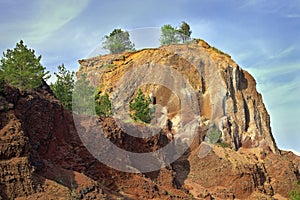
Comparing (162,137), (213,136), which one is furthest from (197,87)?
(162,137)

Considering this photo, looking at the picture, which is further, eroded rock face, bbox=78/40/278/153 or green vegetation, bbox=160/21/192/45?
green vegetation, bbox=160/21/192/45

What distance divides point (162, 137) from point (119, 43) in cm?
3283

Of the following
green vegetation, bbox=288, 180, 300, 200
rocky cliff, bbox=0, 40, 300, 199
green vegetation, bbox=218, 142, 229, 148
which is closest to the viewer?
rocky cliff, bbox=0, 40, 300, 199

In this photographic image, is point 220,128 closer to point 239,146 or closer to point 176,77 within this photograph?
point 239,146

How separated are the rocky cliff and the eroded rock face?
16 centimetres

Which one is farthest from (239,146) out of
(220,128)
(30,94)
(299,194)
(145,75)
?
(30,94)

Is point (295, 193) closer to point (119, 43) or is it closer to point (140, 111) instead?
point (140, 111)

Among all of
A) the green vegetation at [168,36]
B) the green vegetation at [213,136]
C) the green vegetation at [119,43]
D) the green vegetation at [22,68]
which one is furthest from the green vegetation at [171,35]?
the green vegetation at [22,68]

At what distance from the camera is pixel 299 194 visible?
50625 mm

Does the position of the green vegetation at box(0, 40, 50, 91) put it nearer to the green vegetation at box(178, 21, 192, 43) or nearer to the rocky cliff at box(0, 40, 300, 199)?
the rocky cliff at box(0, 40, 300, 199)

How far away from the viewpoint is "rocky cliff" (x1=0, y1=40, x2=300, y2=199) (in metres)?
25.9

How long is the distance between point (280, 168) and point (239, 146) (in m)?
7.90

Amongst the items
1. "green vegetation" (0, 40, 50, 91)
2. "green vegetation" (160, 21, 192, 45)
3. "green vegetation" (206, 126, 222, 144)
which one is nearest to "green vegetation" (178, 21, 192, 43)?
"green vegetation" (160, 21, 192, 45)

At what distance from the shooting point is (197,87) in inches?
2584
